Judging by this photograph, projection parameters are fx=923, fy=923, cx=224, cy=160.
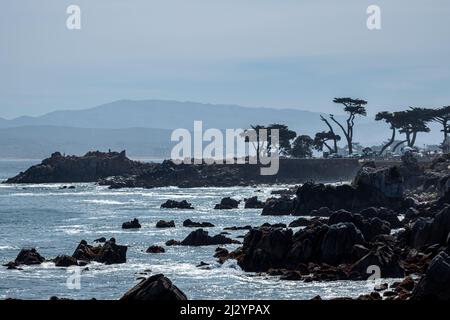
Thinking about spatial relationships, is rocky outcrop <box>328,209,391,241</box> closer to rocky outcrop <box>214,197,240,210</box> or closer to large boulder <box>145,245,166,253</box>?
large boulder <box>145,245,166,253</box>

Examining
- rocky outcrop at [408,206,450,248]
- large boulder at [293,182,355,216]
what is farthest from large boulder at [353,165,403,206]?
rocky outcrop at [408,206,450,248]

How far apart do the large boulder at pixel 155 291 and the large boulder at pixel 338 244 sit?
24.7 m

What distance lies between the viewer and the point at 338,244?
205 ft

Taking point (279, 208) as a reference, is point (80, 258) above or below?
below

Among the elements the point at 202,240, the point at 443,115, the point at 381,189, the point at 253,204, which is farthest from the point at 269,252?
the point at 443,115

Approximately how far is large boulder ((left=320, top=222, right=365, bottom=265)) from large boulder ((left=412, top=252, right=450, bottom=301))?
16565 mm

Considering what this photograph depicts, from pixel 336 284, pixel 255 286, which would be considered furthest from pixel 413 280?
pixel 255 286

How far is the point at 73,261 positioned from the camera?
2635 inches

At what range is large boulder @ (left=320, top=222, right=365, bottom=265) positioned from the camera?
62.1m

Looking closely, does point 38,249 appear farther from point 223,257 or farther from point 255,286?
point 255,286

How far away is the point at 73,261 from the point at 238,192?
92.2 m

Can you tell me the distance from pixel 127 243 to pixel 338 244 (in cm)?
2512

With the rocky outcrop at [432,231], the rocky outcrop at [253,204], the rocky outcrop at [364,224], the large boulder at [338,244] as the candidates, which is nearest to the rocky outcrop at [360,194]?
the rocky outcrop at [253,204]

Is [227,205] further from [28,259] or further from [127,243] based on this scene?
[28,259]
